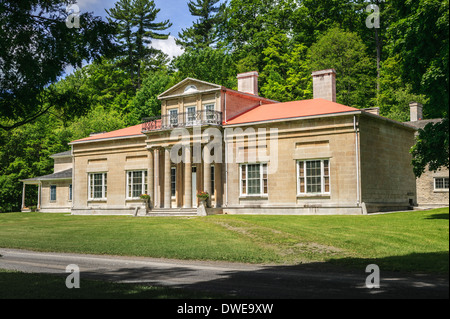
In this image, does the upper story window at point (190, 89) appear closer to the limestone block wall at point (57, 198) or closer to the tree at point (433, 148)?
the tree at point (433, 148)

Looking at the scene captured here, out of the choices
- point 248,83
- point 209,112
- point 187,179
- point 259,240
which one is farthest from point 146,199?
point 259,240

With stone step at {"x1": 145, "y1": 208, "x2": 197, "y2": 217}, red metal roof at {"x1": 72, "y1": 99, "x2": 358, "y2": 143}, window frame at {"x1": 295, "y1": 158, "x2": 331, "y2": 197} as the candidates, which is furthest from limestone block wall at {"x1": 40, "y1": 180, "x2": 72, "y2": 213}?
window frame at {"x1": 295, "y1": 158, "x2": 331, "y2": 197}

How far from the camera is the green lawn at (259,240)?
14523 mm

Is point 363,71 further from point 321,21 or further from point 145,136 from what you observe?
point 145,136

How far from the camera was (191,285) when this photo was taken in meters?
10.1

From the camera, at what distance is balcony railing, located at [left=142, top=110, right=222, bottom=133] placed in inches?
1397

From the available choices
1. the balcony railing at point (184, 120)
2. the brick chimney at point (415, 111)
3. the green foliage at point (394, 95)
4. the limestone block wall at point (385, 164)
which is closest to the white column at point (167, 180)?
the balcony railing at point (184, 120)

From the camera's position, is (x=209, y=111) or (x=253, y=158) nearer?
(x=253, y=158)

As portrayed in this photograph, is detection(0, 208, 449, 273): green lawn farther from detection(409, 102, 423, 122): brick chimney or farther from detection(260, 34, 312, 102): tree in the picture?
detection(260, 34, 312, 102): tree

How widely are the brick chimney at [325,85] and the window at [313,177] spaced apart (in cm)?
764

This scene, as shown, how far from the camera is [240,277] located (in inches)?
441

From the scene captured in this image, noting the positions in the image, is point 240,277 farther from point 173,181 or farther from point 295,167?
point 173,181

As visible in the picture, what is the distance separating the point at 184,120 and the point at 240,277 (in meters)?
27.5

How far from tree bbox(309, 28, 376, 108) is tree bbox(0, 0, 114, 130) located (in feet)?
146
